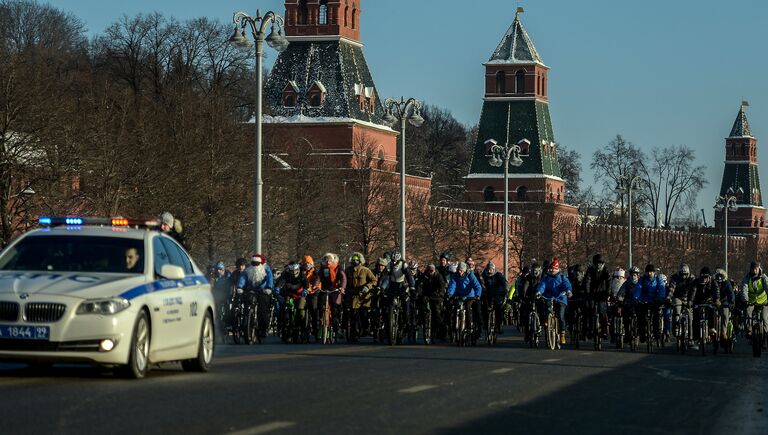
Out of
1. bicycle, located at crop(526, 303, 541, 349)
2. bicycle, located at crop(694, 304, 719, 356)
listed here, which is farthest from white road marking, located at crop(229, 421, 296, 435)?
bicycle, located at crop(694, 304, 719, 356)

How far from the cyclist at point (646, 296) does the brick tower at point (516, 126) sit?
117314mm

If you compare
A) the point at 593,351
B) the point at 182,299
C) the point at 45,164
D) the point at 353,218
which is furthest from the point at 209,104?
the point at 182,299

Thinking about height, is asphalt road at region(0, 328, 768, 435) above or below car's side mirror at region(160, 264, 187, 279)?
below

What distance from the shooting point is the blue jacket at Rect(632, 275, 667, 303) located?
116 feet

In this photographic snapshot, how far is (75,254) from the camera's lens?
18219mm

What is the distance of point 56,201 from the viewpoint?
55500mm

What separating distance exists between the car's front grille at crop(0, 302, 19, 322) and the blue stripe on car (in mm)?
1004

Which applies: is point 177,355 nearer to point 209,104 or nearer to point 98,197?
point 98,197

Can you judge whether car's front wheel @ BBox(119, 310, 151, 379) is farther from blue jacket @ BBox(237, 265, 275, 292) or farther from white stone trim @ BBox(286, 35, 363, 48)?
white stone trim @ BBox(286, 35, 363, 48)

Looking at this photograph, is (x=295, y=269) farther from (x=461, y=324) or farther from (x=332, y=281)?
(x=461, y=324)

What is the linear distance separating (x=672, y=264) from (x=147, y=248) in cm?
11921

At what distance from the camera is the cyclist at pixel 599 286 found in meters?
35.8

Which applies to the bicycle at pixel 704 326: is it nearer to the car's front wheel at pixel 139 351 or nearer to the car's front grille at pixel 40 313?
the car's front wheel at pixel 139 351

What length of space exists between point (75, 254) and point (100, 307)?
136cm
